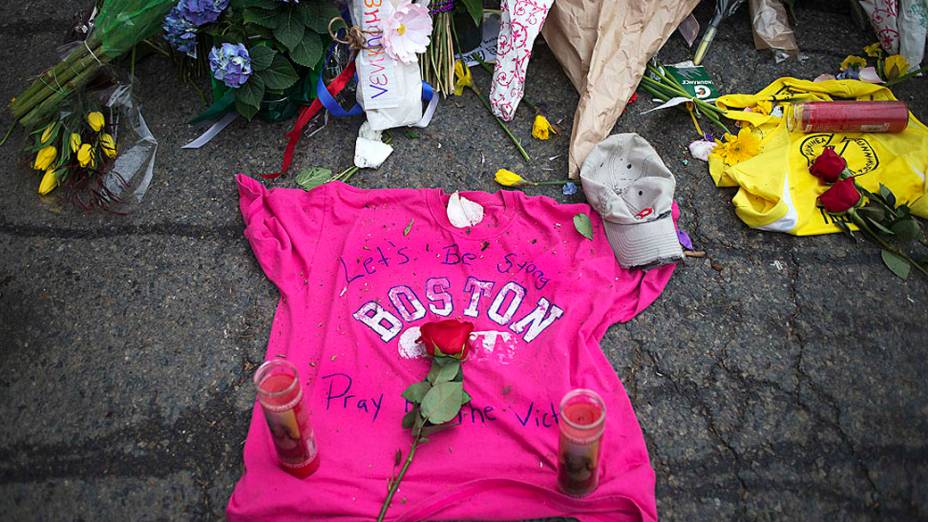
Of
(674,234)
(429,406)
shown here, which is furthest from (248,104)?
(674,234)

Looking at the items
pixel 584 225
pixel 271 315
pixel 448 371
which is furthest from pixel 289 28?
pixel 448 371

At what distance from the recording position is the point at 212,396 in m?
2.27

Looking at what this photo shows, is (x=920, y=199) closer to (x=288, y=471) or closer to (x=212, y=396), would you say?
(x=288, y=471)

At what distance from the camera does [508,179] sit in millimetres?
2760

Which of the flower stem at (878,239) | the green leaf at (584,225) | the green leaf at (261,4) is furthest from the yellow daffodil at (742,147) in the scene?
the green leaf at (261,4)

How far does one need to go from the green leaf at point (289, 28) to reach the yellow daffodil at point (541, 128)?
0.93 m

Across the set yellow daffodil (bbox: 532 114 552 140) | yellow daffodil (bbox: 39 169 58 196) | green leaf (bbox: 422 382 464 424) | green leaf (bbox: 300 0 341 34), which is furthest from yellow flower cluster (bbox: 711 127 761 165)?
yellow daffodil (bbox: 39 169 58 196)

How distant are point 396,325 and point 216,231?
0.80 m

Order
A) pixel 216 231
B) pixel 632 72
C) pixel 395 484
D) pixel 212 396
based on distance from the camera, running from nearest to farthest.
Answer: pixel 395 484 → pixel 212 396 → pixel 216 231 → pixel 632 72

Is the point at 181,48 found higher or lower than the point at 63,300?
higher

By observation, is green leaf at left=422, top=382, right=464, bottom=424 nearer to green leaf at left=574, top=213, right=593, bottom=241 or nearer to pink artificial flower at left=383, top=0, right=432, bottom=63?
green leaf at left=574, top=213, right=593, bottom=241

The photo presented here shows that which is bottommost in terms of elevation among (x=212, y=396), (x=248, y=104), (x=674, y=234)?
(x=212, y=396)

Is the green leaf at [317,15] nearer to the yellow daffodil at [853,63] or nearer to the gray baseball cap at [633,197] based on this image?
the gray baseball cap at [633,197]

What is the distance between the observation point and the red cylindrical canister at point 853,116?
282cm
